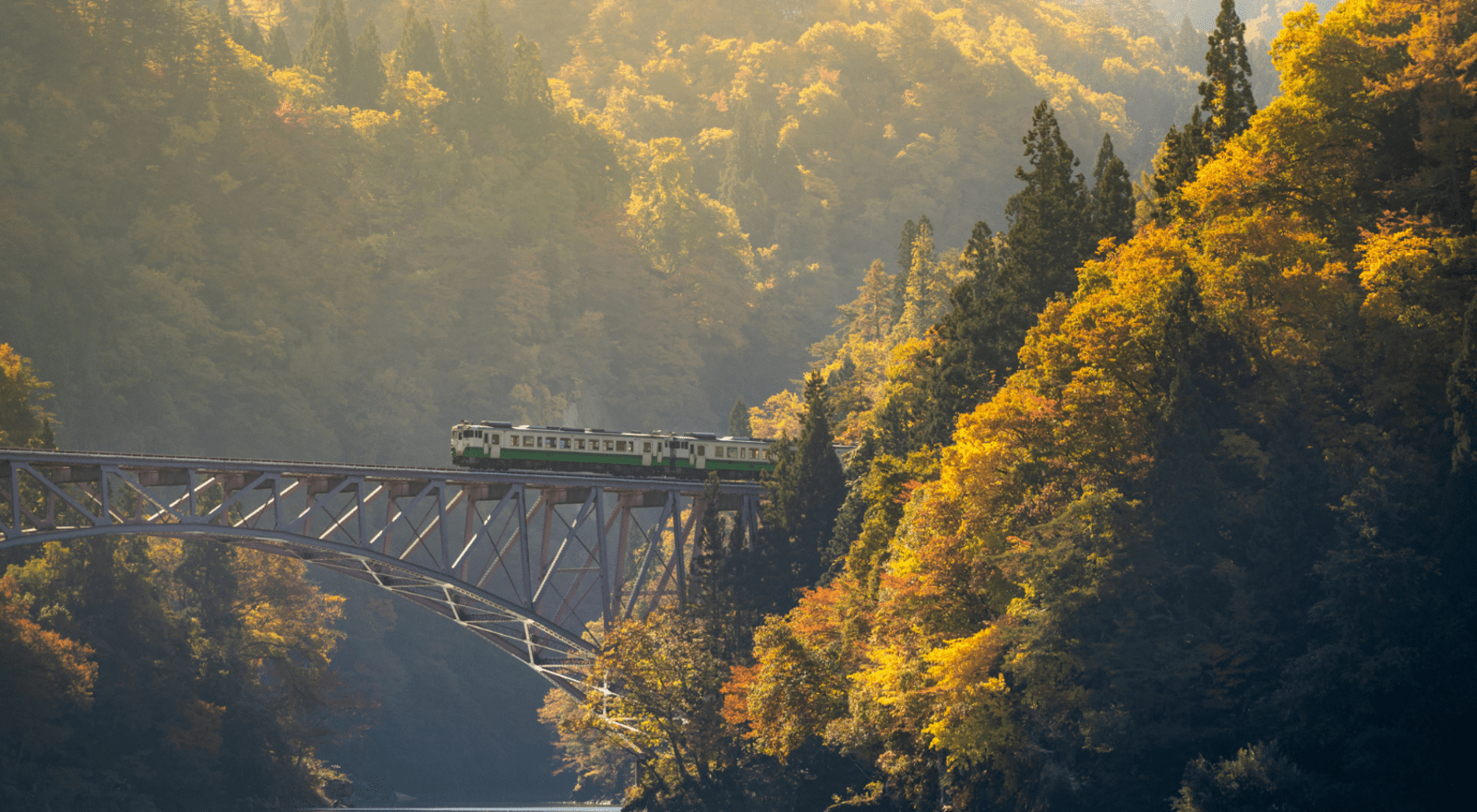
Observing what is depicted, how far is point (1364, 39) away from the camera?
4903 cm

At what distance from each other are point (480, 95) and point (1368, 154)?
12500 cm

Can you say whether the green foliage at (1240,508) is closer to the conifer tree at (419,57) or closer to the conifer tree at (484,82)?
the conifer tree at (484,82)

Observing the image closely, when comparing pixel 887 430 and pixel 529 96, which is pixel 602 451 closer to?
pixel 887 430

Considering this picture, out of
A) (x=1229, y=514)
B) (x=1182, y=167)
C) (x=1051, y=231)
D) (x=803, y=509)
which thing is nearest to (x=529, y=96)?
(x=803, y=509)

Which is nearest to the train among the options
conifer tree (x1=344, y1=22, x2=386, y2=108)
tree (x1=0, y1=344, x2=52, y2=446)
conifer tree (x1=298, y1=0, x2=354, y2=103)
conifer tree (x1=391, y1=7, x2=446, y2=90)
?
tree (x1=0, y1=344, x2=52, y2=446)

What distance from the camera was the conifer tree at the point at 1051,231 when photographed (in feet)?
208

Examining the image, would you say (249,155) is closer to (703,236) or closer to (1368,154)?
(703,236)

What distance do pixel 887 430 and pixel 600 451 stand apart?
1350cm

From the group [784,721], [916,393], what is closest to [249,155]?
[916,393]

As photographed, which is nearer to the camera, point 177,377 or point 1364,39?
point 1364,39

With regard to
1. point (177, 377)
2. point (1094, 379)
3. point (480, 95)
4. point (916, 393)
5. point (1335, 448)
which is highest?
point (480, 95)

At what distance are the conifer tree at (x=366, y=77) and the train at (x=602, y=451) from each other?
310 feet

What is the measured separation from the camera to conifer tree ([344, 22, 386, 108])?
522ft

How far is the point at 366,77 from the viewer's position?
16075 centimetres
